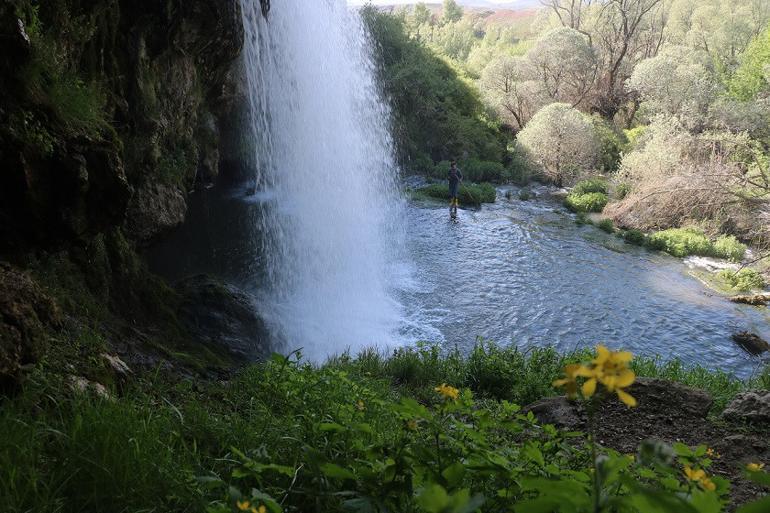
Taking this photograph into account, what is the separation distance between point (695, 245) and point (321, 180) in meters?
11.0

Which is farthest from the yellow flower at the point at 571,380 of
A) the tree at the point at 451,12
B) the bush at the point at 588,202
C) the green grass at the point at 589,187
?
the tree at the point at 451,12

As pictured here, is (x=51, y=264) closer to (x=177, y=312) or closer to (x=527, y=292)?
(x=177, y=312)

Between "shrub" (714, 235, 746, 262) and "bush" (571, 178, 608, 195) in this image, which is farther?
"bush" (571, 178, 608, 195)

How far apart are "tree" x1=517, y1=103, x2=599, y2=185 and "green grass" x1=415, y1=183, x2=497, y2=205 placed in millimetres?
4283

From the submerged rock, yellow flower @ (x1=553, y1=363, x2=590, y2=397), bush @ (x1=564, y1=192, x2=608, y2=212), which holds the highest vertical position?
yellow flower @ (x1=553, y1=363, x2=590, y2=397)

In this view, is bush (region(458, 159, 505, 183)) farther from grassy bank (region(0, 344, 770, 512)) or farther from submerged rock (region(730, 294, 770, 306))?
grassy bank (region(0, 344, 770, 512))

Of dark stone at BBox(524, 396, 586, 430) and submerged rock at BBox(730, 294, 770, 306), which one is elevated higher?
dark stone at BBox(524, 396, 586, 430)

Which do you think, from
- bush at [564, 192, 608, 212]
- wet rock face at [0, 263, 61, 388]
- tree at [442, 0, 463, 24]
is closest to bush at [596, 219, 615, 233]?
bush at [564, 192, 608, 212]

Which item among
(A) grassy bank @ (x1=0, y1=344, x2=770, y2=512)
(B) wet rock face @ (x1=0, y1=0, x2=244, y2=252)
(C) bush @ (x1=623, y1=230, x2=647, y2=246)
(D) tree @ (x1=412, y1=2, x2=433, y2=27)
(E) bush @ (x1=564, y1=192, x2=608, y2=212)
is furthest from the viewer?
(D) tree @ (x1=412, y1=2, x2=433, y2=27)

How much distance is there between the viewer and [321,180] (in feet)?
54.9

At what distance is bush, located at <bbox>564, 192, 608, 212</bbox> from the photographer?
1956 cm

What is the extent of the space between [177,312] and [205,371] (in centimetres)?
236

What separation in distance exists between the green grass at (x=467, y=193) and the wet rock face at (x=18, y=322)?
56.4ft

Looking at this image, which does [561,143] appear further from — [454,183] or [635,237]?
[454,183]
